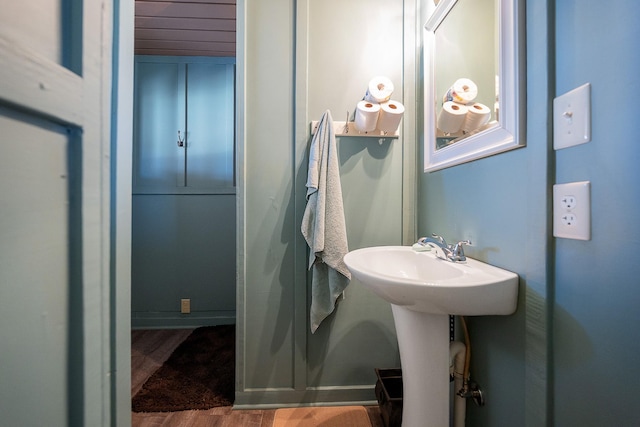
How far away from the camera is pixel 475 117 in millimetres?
936

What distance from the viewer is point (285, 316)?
Answer: 137cm

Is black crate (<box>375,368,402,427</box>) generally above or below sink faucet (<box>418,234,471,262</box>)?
below

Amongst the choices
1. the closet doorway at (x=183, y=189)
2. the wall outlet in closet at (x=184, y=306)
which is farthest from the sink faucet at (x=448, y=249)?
the wall outlet in closet at (x=184, y=306)

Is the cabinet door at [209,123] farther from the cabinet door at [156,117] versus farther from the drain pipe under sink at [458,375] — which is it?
the drain pipe under sink at [458,375]

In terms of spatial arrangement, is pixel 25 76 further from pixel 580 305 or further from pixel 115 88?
pixel 580 305

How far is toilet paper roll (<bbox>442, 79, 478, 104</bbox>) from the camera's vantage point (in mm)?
960

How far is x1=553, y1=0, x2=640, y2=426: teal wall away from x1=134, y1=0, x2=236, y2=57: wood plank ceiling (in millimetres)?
1846

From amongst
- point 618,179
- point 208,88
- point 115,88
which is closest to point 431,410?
point 618,179

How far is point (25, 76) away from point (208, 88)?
84.3 inches


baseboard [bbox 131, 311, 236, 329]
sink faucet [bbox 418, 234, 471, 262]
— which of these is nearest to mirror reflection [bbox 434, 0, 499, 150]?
sink faucet [bbox 418, 234, 471, 262]

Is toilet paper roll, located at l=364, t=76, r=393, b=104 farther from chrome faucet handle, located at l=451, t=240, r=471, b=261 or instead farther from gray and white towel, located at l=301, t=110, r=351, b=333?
chrome faucet handle, located at l=451, t=240, r=471, b=261

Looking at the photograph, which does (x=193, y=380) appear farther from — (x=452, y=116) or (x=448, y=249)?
(x=452, y=116)

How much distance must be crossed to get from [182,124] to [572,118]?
2.39m

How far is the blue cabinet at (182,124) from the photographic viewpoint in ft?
7.05
